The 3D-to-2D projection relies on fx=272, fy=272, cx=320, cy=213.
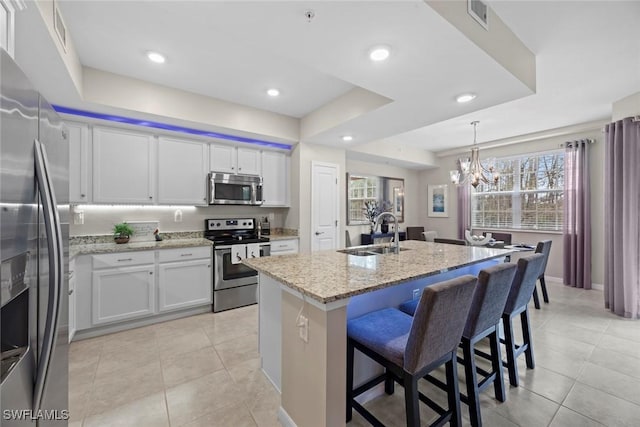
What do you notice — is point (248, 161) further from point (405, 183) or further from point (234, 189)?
point (405, 183)

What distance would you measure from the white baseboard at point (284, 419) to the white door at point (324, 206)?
107 inches

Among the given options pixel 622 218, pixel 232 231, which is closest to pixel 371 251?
pixel 232 231

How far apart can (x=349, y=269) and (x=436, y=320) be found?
66 cm

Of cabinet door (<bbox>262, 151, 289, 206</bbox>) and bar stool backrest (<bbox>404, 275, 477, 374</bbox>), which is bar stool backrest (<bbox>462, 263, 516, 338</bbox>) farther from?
cabinet door (<bbox>262, 151, 289, 206</bbox>)

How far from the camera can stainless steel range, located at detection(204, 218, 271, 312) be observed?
348cm

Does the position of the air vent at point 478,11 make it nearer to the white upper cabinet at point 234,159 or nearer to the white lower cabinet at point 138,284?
the white upper cabinet at point 234,159

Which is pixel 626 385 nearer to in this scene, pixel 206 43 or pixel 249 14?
pixel 249 14

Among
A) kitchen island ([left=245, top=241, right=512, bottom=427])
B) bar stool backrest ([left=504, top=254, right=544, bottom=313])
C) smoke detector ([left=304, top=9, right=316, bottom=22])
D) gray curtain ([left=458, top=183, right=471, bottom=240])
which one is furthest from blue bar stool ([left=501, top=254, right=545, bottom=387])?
gray curtain ([left=458, top=183, right=471, bottom=240])

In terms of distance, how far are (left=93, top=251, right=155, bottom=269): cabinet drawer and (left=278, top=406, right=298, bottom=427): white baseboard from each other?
227cm

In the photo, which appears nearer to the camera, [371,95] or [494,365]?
[494,365]

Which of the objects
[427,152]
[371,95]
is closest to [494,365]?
[371,95]

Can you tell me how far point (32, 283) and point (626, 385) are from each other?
360 cm

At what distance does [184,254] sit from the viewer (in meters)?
3.30

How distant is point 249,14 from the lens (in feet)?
5.10
